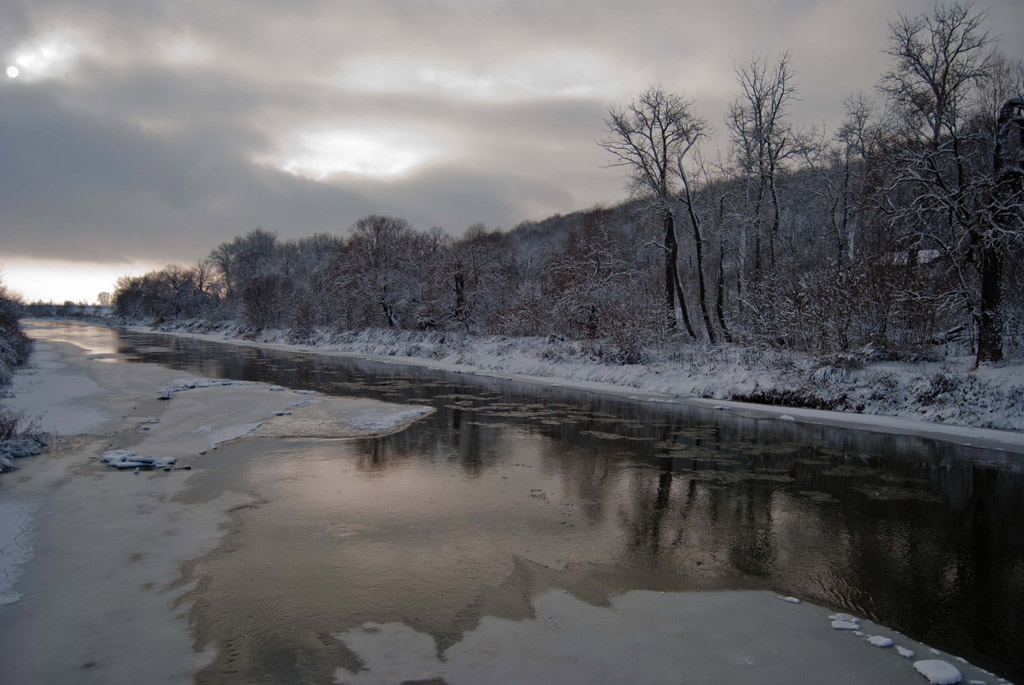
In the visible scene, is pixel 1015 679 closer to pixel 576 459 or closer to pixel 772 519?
pixel 772 519

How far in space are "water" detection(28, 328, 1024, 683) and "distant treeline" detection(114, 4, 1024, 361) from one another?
6122 millimetres

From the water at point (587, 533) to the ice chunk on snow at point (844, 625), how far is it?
1.13 ft

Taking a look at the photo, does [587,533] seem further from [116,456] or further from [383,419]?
[383,419]

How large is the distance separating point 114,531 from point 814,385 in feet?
59.0

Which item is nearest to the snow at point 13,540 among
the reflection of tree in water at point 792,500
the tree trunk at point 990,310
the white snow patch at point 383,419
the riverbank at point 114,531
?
the riverbank at point 114,531

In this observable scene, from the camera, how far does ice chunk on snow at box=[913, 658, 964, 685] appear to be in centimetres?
423

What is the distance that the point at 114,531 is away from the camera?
7.20 metres

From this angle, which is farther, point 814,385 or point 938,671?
point 814,385

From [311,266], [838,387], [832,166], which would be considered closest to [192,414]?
[838,387]

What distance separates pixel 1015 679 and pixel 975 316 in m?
14.8

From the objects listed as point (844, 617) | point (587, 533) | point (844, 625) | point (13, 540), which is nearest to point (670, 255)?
point (587, 533)

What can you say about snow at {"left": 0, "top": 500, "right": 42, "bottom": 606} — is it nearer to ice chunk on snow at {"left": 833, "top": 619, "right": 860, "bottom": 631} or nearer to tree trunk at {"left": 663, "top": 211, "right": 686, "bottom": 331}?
ice chunk on snow at {"left": 833, "top": 619, "right": 860, "bottom": 631}

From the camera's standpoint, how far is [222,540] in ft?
22.9

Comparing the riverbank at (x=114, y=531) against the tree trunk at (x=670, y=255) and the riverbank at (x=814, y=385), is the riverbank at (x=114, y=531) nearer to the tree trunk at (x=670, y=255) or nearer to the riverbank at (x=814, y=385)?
the riverbank at (x=814, y=385)
